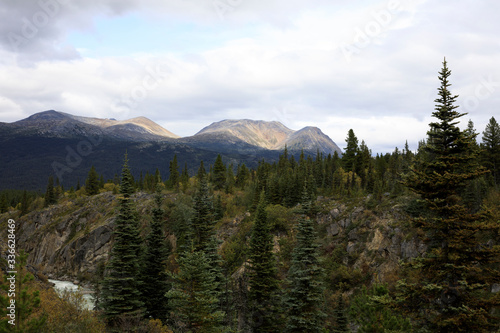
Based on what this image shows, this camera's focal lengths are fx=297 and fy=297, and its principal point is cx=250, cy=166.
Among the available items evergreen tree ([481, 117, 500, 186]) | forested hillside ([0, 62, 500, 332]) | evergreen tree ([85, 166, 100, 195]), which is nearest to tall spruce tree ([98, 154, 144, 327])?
forested hillside ([0, 62, 500, 332])

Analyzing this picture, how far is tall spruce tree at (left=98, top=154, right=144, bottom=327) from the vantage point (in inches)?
1059

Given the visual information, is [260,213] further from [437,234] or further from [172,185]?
[172,185]

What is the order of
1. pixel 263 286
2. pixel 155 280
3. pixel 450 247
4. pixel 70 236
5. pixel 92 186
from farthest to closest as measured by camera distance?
pixel 92 186
pixel 70 236
pixel 155 280
pixel 263 286
pixel 450 247

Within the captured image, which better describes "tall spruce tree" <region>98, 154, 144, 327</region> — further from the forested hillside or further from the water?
the water

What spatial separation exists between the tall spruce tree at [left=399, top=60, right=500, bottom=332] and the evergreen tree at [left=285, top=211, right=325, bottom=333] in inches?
494

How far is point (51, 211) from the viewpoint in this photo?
11056cm

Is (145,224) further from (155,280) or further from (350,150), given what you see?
(350,150)

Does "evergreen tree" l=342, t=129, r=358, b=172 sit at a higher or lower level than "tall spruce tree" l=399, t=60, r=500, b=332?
higher

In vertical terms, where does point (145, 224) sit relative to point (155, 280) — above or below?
below

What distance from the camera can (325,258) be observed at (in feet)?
135

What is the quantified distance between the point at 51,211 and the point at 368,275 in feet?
368

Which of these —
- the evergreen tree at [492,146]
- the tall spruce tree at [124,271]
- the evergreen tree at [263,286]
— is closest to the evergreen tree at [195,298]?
the tall spruce tree at [124,271]

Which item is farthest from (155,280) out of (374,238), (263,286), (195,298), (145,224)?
(145,224)

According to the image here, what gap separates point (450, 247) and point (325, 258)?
28.9m
